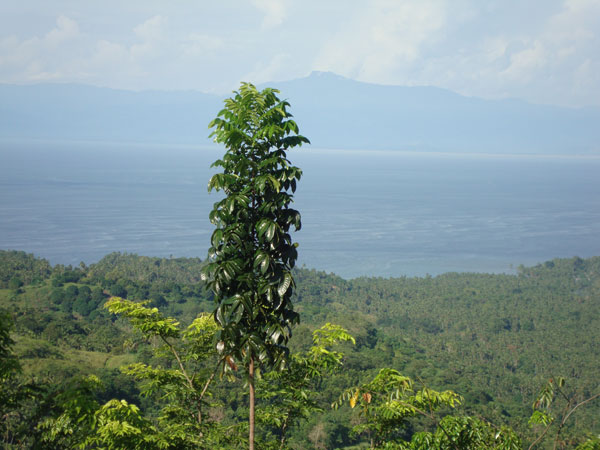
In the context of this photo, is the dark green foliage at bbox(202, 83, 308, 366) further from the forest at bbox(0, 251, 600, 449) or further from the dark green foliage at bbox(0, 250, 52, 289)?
the dark green foliage at bbox(0, 250, 52, 289)

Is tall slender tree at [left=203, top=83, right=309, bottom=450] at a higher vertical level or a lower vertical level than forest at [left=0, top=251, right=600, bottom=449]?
higher

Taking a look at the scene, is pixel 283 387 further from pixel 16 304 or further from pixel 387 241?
pixel 387 241

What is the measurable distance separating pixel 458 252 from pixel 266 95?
82.5 m

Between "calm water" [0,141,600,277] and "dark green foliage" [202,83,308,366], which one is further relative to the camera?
"calm water" [0,141,600,277]

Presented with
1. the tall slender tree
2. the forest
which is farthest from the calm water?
the tall slender tree

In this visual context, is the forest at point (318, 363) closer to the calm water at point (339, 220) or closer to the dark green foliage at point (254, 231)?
the dark green foliage at point (254, 231)

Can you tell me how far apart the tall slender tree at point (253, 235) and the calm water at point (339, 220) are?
216 ft

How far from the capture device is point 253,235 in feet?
14.8

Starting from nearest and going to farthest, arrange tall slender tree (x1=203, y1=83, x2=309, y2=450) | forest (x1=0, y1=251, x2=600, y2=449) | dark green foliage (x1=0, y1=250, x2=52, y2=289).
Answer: tall slender tree (x1=203, y1=83, x2=309, y2=450) < forest (x1=0, y1=251, x2=600, y2=449) < dark green foliage (x1=0, y1=250, x2=52, y2=289)

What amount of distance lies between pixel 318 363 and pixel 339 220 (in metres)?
94.0

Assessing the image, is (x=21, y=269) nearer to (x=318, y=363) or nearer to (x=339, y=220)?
(x=318, y=363)

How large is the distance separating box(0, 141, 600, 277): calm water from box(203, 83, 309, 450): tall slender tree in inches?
2591

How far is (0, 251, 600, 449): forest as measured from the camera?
15.4ft

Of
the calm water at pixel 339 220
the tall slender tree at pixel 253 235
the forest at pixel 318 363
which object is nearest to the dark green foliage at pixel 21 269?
the forest at pixel 318 363
